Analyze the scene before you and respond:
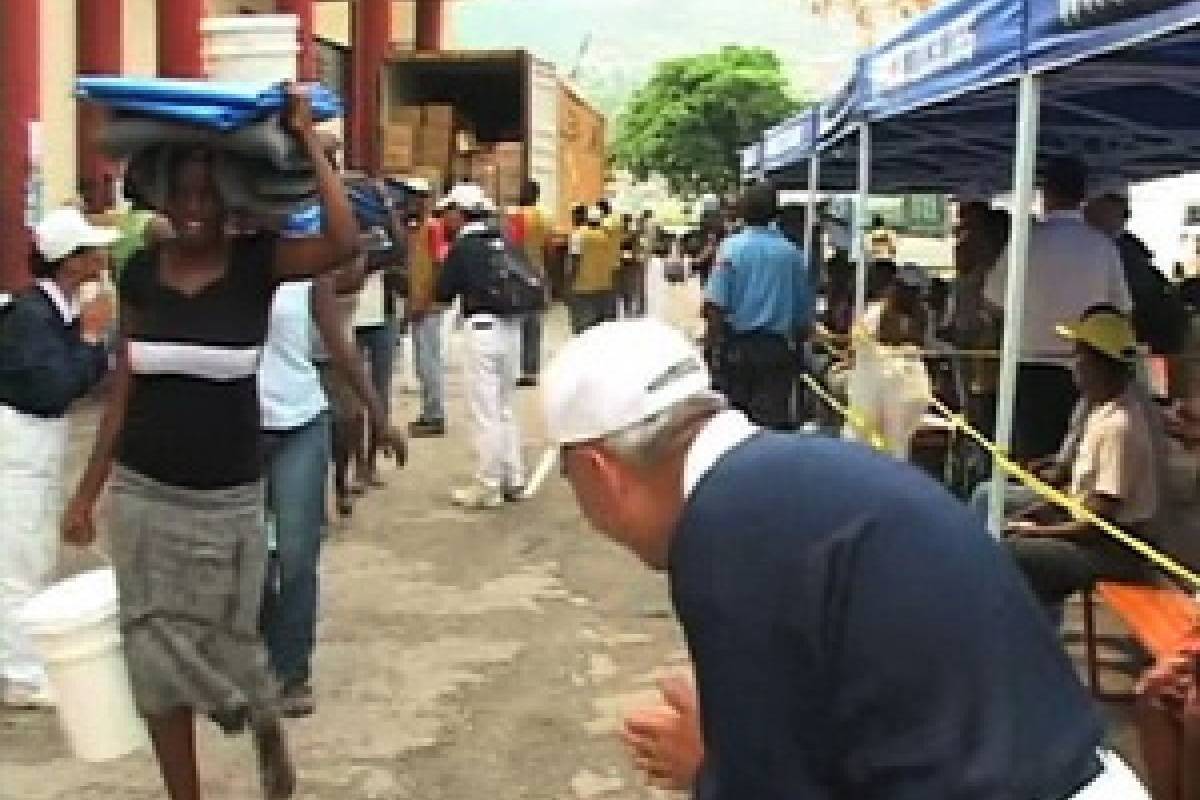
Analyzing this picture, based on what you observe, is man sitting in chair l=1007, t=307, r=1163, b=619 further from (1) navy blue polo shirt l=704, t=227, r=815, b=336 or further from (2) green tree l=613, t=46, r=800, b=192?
(2) green tree l=613, t=46, r=800, b=192

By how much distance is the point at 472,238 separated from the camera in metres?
10.7

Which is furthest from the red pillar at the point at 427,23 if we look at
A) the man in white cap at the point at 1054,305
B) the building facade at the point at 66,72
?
the man in white cap at the point at 1054,305

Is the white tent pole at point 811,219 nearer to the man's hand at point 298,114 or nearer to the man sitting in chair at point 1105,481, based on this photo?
the man sitting in chair at point 1105,481

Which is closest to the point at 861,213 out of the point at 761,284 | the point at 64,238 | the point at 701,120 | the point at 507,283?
the point at 761,284

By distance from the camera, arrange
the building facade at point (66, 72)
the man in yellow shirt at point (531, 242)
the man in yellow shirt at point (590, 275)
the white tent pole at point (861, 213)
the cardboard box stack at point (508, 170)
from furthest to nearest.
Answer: the cardboard box stack at point (508, 170) < the man in yellow shirt at point (590, 275) < the man in yellow shirt at point (531, 242) < the building facade at point (66, 72) < the white tent pole at point (861, 213)

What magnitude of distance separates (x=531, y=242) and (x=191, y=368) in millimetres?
10973

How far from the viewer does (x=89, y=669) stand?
4.88m

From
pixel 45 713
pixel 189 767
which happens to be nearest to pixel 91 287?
pixel 45 713

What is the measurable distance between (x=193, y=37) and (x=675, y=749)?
1788 centimetres

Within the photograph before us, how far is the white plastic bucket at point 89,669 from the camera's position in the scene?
486 cm

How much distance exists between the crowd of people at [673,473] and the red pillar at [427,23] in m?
20.7

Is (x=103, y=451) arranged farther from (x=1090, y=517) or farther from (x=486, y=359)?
(x=486, y=359)

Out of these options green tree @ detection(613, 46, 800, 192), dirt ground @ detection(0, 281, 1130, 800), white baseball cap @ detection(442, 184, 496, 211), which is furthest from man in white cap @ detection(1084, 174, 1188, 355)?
green tree @ detection(613, 46, 800, 192)

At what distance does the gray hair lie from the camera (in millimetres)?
2236
